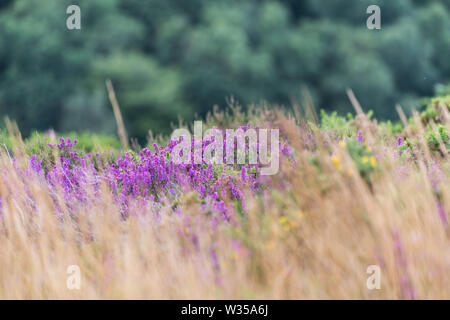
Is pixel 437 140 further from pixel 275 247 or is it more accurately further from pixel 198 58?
pixel 198 58

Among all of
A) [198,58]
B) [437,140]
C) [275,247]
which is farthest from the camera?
[198,58]

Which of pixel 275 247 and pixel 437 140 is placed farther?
pixel 437 140

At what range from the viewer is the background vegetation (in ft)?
64.8

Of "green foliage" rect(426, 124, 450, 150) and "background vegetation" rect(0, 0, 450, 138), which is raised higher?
"background vegetation" rect(0, 0, 450, 138)

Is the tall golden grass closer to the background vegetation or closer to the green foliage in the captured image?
the green foliage

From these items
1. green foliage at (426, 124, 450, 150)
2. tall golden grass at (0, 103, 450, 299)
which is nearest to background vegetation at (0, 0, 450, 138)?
green foliage at (426, 124, 450, 150)

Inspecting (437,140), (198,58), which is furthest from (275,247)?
(198,58)

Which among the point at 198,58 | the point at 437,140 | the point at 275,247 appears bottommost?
the point at 275,247

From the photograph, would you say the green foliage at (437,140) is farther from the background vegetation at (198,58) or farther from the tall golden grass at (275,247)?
the background vegetation at (198,58)

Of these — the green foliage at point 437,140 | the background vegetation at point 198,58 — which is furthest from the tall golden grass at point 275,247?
the background vegetation at point 198,58

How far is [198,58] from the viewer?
22.2m

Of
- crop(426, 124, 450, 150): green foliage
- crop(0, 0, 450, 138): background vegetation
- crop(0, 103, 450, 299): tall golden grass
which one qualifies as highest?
crop(0, 0, 450, 138): background vegetation

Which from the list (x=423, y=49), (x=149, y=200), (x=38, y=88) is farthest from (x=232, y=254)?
(x=423, y=49)

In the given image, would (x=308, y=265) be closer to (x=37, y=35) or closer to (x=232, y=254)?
(x=232, y=254)
